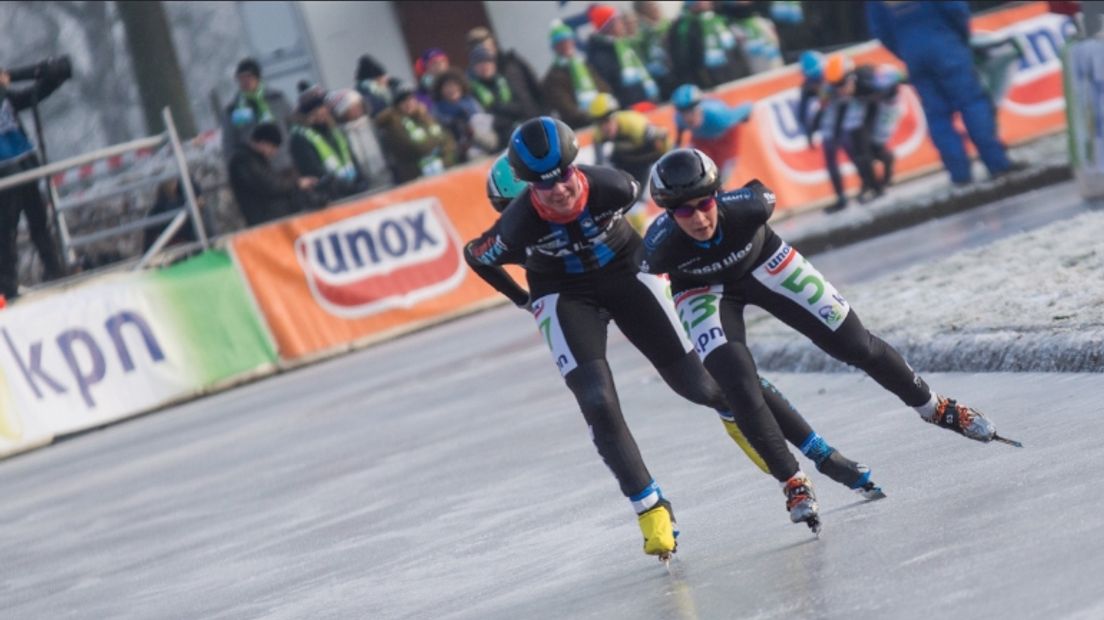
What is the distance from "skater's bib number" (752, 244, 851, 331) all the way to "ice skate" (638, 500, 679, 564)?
90cm

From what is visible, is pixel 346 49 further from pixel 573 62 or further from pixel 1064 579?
pixel 1064 579

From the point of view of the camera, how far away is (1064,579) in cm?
597

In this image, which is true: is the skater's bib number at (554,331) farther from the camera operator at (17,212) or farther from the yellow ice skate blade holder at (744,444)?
the camera operator at (17,212)

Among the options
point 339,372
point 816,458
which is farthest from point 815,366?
point 339,372

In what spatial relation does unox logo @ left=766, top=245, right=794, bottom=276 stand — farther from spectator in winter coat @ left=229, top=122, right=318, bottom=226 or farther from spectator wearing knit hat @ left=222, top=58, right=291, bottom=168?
spectator wearing knit hat @ left=222, top=58, right=291, bottom=168

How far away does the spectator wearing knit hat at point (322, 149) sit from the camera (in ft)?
71.1

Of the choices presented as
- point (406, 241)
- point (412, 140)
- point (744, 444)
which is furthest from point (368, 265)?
point (744, 444)

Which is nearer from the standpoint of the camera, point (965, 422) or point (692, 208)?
point (692, 208)

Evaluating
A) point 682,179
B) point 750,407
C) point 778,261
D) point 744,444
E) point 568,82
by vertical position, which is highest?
point 682,179

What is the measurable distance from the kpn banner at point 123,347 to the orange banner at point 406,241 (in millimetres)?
377

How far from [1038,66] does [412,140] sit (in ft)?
23.0

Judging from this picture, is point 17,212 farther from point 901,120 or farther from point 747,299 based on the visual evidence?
point 747,299

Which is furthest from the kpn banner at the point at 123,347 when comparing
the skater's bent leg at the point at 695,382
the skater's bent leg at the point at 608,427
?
the skater's bent leg at the point at 608,427

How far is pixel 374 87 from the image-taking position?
22.8 metres
